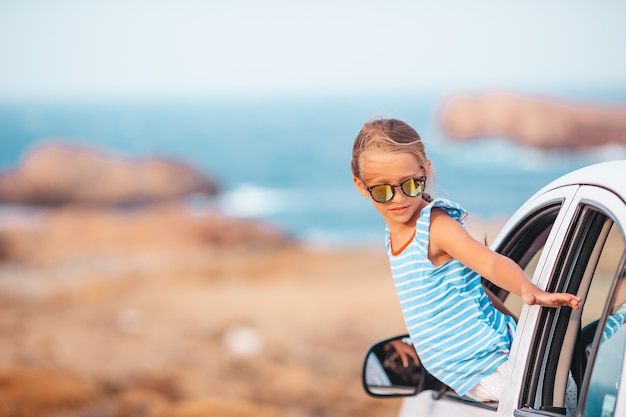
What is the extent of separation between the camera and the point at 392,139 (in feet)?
8.04

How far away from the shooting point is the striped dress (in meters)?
2.42

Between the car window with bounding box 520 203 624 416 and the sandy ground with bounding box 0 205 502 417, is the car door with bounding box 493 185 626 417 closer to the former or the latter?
the car window with bounding box 520 203 624 416

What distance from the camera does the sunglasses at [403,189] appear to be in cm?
245

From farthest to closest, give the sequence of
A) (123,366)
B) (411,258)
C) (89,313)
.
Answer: (89,313) < (123,366) < (411,258)

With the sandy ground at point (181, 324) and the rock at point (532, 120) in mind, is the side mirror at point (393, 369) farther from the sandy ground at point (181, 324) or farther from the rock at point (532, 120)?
the rock at point (532, 120)

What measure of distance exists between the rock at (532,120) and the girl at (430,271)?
27193 millimetres

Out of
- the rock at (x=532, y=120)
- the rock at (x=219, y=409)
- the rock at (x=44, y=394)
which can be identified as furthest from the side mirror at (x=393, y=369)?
the rock at (x=532, y=120)

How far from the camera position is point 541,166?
2942 cm

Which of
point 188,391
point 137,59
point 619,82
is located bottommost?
point 188,391

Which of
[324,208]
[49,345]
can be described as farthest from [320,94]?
[49,345]

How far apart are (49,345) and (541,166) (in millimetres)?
17029

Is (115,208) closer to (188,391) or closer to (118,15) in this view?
(118,15)

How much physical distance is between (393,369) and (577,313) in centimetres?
84

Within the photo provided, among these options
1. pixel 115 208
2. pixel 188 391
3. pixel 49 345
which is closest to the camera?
pixel 188 391
